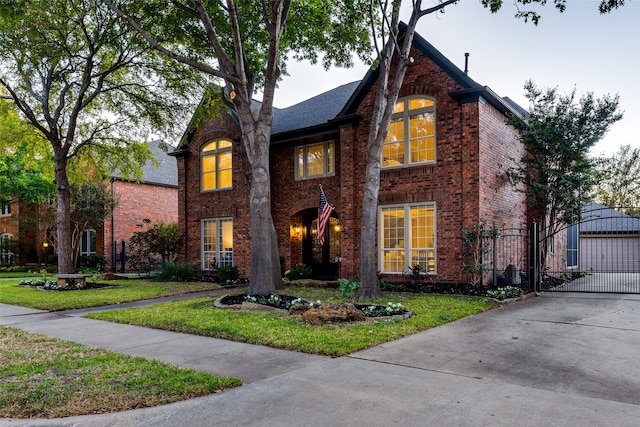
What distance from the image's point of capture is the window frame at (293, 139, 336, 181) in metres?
15.8

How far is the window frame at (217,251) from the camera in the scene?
18328mm

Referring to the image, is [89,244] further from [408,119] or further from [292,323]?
[292,323]

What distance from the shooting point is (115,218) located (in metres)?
24.0

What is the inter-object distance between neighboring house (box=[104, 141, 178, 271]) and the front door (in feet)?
31.7

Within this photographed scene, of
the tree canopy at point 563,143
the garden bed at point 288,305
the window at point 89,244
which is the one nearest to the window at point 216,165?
the garden bed at point 288,305

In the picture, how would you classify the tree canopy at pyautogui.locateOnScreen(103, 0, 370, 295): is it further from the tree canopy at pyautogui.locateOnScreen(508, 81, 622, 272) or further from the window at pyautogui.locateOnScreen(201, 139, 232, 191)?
the tree canopy at pyautogui.locateOnScreen(508, 81, 622, 272)

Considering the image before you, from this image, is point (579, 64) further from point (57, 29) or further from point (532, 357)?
point (57, 29)

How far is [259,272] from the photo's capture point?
1073cm

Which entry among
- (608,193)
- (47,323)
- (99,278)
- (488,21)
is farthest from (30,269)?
(608,193)

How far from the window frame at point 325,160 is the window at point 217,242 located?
3836 millimetres

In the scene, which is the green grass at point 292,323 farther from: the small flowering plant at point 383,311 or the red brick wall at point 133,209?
the red brick wall at point 133,209

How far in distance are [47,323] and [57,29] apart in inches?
370

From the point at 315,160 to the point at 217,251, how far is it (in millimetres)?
5934

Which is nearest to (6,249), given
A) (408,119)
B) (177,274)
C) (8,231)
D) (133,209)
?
(8,231)
